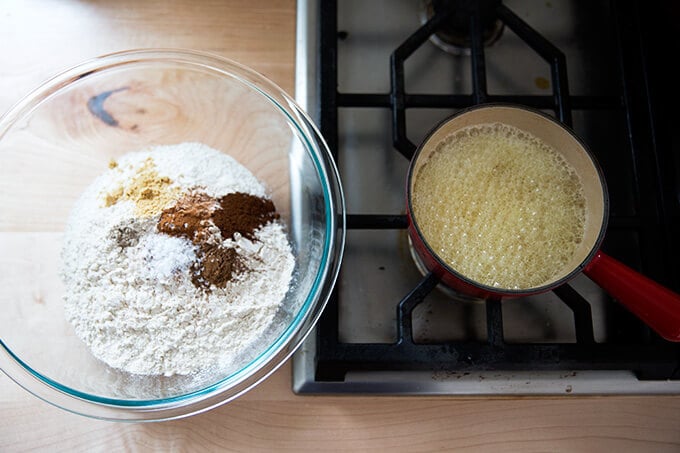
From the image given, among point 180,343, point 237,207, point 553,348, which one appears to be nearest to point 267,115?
point 237,207

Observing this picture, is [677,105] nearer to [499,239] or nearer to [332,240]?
[499,239]

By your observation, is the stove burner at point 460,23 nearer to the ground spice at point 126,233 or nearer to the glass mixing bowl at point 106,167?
the glass mixing bowl at point 106,167

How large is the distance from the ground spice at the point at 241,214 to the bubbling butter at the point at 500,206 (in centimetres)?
17

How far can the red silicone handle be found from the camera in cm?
52

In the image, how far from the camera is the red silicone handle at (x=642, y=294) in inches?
20.6

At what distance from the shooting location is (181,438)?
0.63 meters

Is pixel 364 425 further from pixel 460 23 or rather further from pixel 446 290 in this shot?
pixel 460 23

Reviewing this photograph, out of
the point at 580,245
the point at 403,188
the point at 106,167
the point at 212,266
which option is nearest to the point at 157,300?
the point at 212,266

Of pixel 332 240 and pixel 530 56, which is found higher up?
pixel 530 56

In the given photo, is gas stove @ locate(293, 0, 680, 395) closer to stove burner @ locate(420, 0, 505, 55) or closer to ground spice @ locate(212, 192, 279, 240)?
stove burner @ locate(420, 0, 505, 55)

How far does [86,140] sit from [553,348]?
1.90ft

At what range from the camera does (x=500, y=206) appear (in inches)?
23.0

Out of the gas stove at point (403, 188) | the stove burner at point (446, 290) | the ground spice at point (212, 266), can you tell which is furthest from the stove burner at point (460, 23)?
the ground spice at point (212, 266)

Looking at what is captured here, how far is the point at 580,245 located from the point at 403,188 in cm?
21
